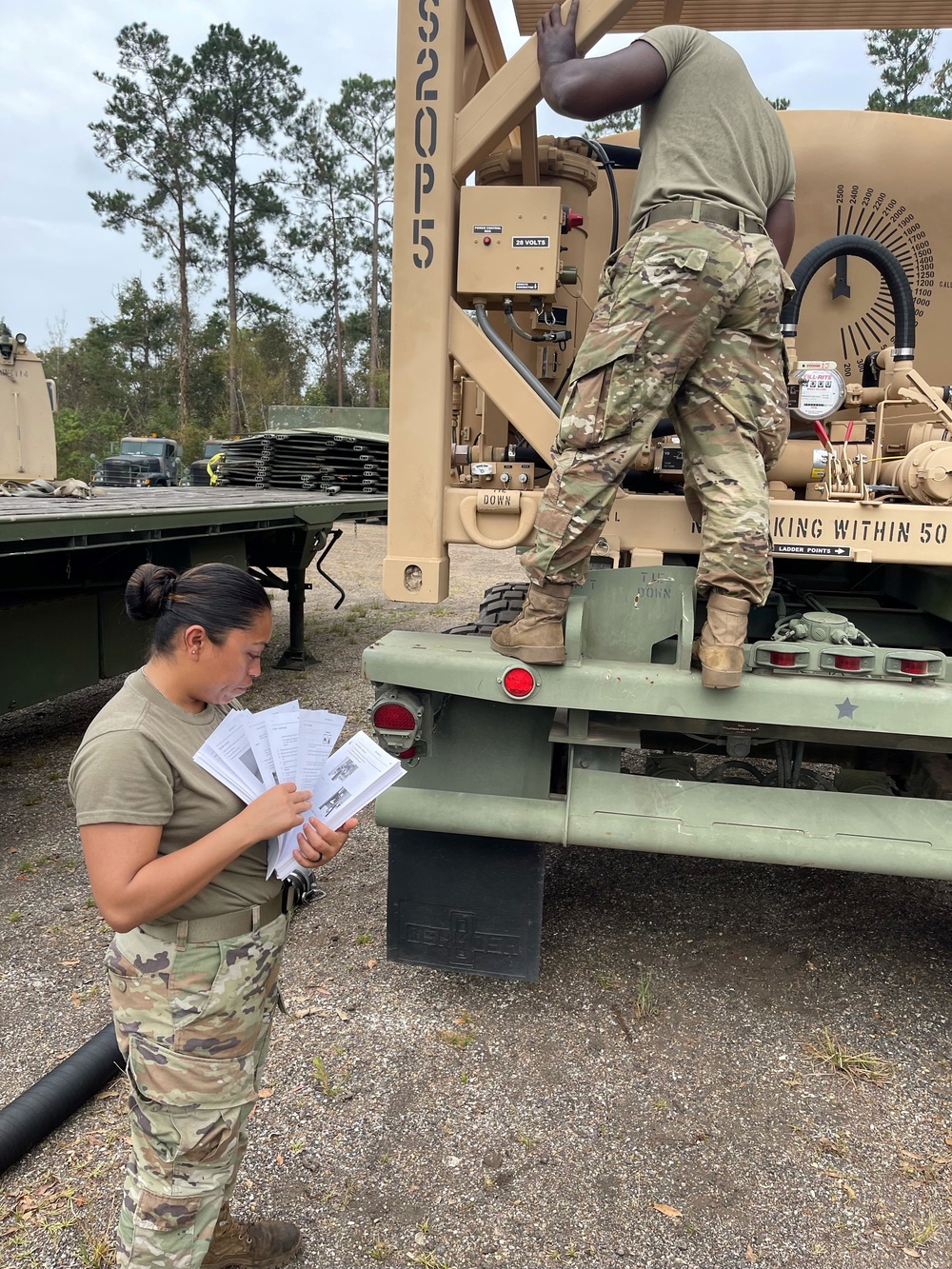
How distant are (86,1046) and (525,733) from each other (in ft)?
5.16

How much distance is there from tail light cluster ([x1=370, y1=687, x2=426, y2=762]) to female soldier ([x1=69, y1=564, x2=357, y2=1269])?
100 centimetres

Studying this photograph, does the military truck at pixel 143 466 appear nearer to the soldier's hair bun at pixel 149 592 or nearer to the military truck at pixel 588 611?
the military truck at pixel 588 611

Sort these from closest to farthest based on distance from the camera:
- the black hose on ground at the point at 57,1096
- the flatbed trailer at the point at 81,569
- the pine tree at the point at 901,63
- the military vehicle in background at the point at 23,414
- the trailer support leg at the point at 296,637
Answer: the black hose on ground at the point at 57,1096 → the flatbed trailer at the point at 81,569 → the military vehicle in background at the point at 23,414 → the trailer support leg at the point at 296,637 → the pine tree at the point at 901,63

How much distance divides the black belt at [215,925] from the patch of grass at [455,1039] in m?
1.33

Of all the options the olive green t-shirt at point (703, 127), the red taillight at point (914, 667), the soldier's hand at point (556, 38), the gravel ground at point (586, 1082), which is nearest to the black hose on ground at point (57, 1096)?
the gravel ground at point (586, 1082)

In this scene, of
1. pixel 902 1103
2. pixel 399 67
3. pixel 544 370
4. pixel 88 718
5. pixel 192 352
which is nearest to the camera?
pixel 902 1103

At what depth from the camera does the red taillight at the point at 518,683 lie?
2.47m

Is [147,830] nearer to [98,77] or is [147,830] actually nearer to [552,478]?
[552,478]

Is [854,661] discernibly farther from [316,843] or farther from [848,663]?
[316,843]

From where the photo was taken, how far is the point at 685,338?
2.36 metres

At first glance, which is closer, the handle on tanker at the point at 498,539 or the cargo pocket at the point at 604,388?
the cargo pocket at the point at 604,388

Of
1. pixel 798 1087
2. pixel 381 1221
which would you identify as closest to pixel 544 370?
pixel 798 1087

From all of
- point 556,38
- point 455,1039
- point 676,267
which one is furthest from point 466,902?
point 556,38

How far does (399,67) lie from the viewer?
8.82ft
